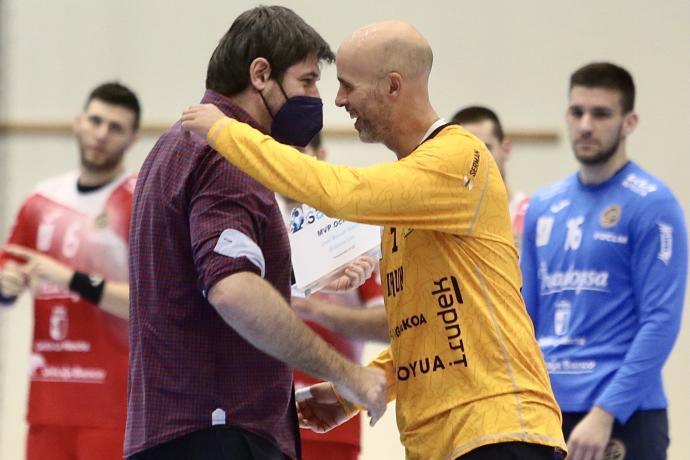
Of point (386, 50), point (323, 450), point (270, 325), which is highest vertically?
point (386, 50)

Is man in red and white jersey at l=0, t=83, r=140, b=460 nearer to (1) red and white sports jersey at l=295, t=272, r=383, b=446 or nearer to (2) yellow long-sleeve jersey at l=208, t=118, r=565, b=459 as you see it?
(1) red and white sports jersey at l=295, t=272, r=383, b=446

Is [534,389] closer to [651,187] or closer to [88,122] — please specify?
[651,187]

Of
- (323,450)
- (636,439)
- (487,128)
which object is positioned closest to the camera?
(636,439)

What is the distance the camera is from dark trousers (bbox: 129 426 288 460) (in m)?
2.46

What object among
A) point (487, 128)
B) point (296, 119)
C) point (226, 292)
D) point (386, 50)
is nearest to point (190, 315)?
point (226, 292)

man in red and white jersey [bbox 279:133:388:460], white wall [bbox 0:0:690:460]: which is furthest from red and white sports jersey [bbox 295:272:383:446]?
white wall [bbox 0:0:690:460]

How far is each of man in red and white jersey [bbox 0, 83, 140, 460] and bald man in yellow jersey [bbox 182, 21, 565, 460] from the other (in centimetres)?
214

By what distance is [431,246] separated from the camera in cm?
252

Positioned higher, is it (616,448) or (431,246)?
(431,246)

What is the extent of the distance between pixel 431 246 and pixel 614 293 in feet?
5.18

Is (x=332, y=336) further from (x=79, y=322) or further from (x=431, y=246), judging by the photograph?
(x=431, y=246)

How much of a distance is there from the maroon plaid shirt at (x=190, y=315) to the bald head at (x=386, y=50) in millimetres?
336

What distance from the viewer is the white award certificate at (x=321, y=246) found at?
8.75 ft

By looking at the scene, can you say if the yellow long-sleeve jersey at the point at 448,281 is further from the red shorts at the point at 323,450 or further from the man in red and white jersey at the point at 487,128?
the man in red and white jersey at the point at 487,128
